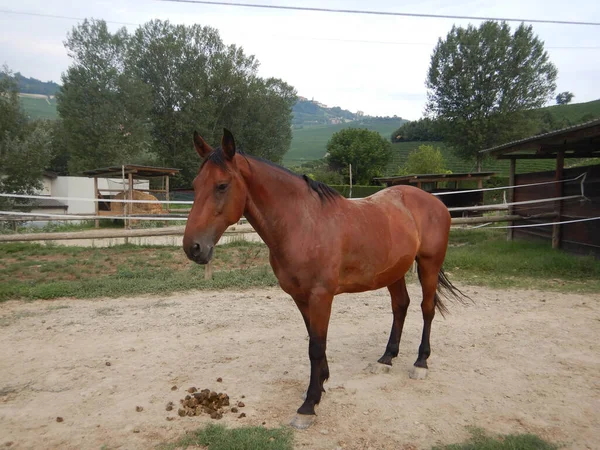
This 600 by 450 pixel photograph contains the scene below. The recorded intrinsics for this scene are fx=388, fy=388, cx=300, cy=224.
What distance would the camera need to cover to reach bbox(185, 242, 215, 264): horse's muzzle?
7.55 feet

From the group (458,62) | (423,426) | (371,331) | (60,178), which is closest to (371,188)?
(458,62)

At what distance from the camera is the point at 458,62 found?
30359 mm

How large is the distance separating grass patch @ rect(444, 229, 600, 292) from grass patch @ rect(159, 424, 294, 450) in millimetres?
5323

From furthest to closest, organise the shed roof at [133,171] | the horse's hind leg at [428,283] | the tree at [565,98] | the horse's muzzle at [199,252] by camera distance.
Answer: the tree at [565,98] < the shed roof at [133,171] < the horse's hind leg at [428,283] < the horse's muzzle at [199,252]

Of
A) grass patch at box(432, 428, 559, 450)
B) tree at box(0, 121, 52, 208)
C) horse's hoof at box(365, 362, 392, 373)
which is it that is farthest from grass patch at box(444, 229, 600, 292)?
tree at box(0, 121, 52, 208)

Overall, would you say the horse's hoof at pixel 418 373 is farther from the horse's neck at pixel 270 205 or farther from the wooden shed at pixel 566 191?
the wooden shed at pixel 566 191

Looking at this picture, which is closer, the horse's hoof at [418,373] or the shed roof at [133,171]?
the horse's hoof at [418,373]

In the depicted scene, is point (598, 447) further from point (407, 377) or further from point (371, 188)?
point (371, 188)

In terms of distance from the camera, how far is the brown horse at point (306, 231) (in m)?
2.42

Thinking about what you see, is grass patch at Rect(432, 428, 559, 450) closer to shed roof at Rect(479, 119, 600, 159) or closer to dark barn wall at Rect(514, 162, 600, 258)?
shed roof at Rect(479, 119, 600, 159)

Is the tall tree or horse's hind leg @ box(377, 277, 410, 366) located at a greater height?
the tall tree

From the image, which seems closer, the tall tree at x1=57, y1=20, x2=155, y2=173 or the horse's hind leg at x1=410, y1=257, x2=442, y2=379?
the horse's hind leg at x1=410, y1=257, x2=442, y2=379

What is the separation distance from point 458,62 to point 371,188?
12009 millimetres

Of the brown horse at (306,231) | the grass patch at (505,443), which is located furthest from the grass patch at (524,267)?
the grass patch at (505,443)
